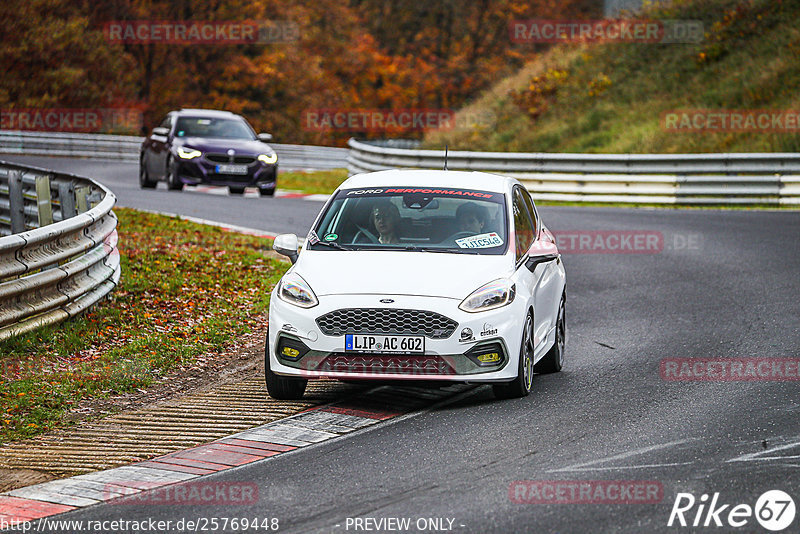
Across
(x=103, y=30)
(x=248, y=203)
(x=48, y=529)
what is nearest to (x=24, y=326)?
(x=48, y=529)

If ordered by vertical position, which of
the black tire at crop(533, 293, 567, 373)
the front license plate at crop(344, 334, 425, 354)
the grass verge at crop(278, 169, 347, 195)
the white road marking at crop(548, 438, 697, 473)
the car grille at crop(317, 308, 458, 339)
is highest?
the car grille at crop(317, 308, 458, 339)

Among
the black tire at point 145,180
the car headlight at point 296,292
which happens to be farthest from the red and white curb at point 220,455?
the black tire at point 145,180

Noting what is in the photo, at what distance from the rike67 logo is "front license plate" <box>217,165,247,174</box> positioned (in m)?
20.3

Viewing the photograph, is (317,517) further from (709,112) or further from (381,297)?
(709,112)

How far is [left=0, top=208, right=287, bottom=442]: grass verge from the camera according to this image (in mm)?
8547

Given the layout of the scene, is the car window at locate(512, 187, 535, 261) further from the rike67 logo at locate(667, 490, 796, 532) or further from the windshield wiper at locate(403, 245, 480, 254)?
the rike67 logo at locate(667, 490, 796, 532)

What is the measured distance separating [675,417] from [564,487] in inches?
76.6

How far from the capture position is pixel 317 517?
5.77 metres

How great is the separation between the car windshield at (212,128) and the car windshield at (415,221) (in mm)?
17201

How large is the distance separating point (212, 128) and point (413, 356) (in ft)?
63.1

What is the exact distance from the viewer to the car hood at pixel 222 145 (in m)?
25.4

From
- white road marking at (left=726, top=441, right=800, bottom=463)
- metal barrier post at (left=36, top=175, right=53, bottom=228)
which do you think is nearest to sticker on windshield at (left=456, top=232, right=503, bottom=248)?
white road marking at (left=726, top=441, right=800, bottom=463)

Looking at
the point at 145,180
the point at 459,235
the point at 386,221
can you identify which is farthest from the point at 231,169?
the point at 459,235

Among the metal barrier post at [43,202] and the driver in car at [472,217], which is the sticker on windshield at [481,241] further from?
the metal barrier post at [43,202]
